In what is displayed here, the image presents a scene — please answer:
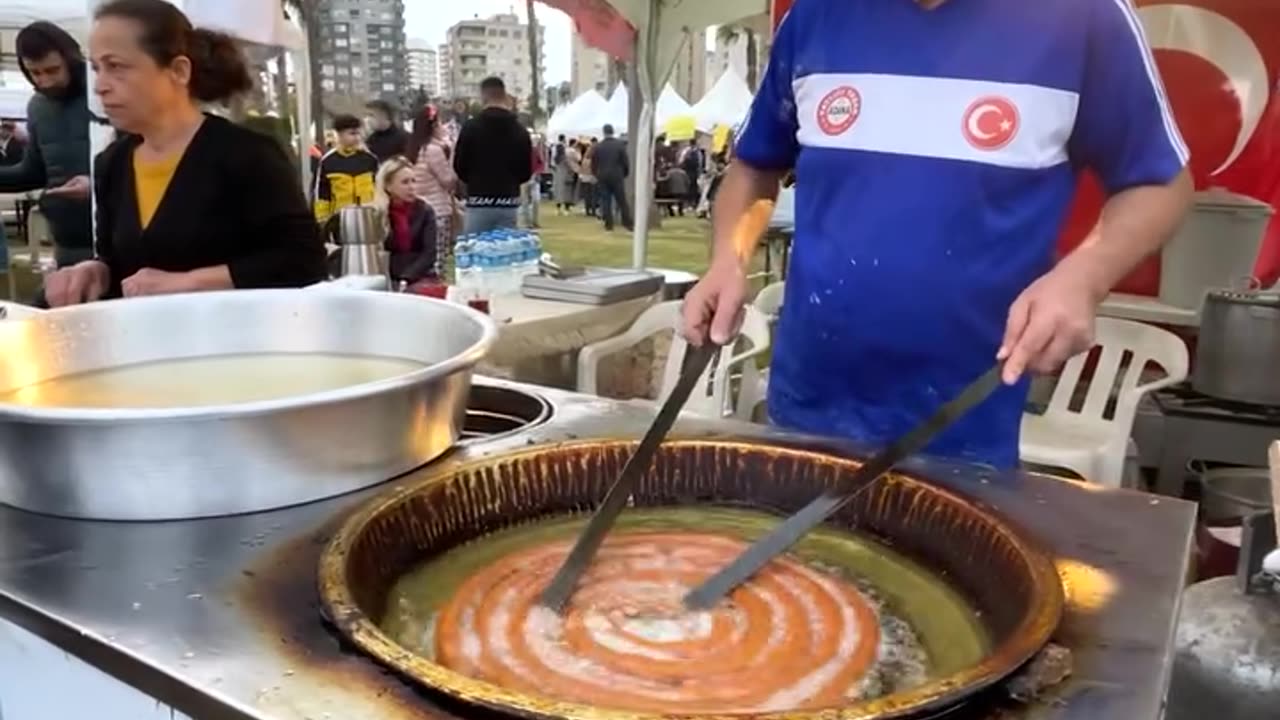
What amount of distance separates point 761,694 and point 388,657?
0.85ft

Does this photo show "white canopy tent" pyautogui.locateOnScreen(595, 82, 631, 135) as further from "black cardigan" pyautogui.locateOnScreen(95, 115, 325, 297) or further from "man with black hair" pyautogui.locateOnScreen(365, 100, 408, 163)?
"black cardigan" pyautogui.locateOnScreen(95, 115, 325, 297)

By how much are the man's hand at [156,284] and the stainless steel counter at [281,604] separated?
851 millimetres

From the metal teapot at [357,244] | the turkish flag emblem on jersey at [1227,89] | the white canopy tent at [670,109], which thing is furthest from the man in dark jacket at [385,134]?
the white canopy tent at [670,109]

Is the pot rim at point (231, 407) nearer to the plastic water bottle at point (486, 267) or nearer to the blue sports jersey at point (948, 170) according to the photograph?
the blue sports jersey at point (948, 170)

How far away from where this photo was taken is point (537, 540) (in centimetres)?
108

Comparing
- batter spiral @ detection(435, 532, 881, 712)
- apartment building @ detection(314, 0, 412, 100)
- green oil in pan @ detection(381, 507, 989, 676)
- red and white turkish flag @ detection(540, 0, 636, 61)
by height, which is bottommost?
green oil in pan @ detection(381, 507, 989, 676)

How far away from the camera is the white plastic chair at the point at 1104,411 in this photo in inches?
118

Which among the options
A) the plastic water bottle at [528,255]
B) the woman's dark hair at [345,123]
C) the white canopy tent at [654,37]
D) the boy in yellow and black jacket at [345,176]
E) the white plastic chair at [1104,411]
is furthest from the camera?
the woman's dark hair at [345,123]

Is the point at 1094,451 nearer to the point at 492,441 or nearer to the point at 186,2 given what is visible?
the point at 492,441

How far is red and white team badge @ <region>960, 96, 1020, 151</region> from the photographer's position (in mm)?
1274

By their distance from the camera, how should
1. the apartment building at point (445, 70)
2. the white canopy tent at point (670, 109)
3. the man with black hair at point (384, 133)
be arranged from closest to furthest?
the man with black hair at point (384, 133) < the white canopy tent at point (670, 109) < the apartment building at point (445, 70)

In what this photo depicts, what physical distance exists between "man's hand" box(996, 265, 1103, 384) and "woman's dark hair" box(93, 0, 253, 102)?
1.64 meters

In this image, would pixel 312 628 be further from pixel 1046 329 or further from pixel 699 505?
pixel 1046 329

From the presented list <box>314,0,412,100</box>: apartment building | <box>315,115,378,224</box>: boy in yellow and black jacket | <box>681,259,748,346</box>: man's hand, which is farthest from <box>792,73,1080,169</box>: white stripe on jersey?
<box>314,0,412,100</box>: apartment building
